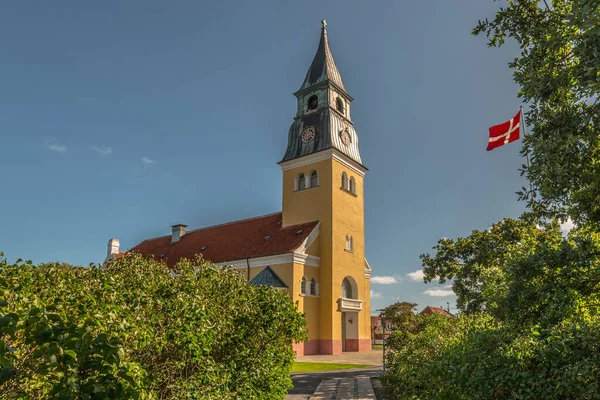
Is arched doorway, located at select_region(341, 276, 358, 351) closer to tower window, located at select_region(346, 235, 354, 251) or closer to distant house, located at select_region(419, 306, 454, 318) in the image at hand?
tower window, located at select_region(346, 235, 354, 251)

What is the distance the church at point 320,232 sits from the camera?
29375 millimetres

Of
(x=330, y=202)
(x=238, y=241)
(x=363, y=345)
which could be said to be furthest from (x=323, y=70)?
(x=363, y=345)

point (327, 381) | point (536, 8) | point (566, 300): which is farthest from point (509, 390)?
point (327, 381)

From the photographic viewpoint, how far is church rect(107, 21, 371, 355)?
29.4 m

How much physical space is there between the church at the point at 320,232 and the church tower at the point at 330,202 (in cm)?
7

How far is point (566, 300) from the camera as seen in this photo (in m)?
6.42

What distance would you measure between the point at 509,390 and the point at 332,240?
2577 centimetres

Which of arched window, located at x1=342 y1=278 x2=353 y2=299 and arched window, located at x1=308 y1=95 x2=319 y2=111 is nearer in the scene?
arched window, located at x1=342 y1=278 x2=353 y2=299

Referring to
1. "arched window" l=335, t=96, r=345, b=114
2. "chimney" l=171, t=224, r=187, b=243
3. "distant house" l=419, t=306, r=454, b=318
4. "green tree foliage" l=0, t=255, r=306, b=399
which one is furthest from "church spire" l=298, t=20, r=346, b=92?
"green tree foliage" l=0, t=255, r=306, b=399

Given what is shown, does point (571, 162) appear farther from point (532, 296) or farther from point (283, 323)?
point (283, 323)

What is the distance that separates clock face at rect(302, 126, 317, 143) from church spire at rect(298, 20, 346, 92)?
3.64 m

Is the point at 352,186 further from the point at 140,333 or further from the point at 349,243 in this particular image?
the point at 140,333

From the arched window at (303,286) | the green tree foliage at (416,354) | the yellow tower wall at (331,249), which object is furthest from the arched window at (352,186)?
the green tree foliage at (416,354)

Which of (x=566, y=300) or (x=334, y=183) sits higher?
(x=334, y=183)
